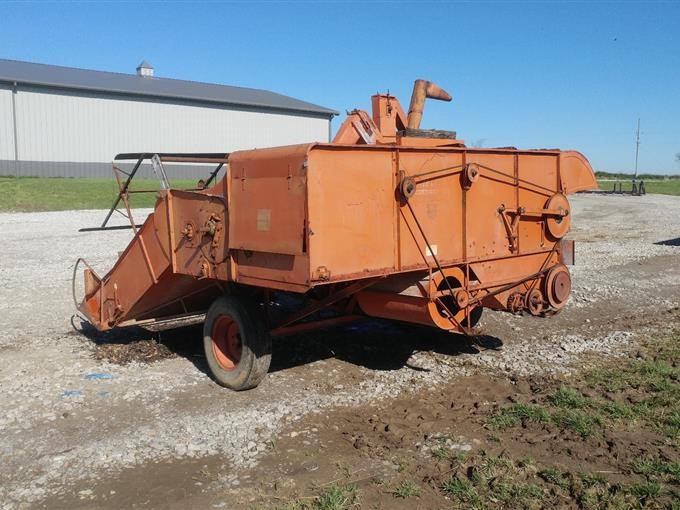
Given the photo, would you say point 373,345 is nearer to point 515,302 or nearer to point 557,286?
point 515,302

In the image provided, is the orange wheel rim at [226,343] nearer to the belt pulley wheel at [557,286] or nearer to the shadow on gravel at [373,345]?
the shadow on gravel at [373,345]

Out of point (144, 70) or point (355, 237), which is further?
point (144, 70)

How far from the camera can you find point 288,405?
564 cm

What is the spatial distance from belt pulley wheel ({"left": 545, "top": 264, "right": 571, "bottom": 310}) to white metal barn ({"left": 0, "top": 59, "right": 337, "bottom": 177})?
3671 cm

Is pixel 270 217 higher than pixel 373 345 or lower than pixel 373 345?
higher

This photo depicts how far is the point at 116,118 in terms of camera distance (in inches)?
1630

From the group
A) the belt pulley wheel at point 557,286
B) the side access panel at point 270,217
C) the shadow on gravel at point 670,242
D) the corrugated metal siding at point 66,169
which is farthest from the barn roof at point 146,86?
the belt pulley wheel at point 557,286

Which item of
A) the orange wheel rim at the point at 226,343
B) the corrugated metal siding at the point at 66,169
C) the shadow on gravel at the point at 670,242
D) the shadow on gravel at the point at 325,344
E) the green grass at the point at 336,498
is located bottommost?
the green grass at the point at 336,498

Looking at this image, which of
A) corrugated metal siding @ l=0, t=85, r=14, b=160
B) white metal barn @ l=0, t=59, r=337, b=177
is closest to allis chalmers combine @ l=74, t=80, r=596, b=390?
corrugated metal siding @ l=0, t=85, r=14, b=160

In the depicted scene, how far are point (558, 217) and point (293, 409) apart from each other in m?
3.24

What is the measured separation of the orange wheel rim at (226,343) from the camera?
6270 millimetres

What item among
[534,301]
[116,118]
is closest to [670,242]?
[534,301]

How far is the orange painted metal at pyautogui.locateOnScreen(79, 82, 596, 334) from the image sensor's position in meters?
4.86

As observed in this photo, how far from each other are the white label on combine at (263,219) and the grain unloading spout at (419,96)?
2663mm
